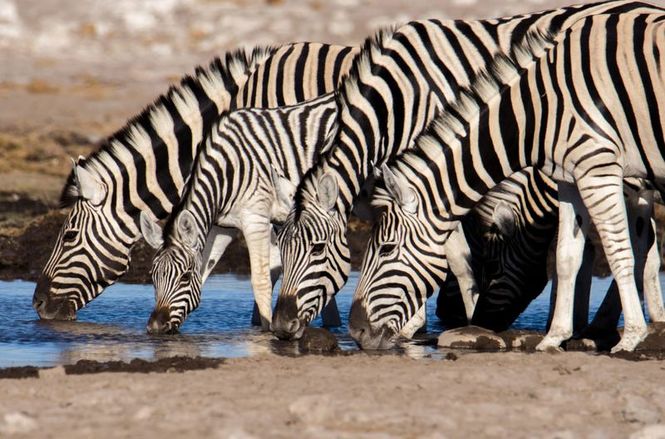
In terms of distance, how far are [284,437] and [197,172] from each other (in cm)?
482

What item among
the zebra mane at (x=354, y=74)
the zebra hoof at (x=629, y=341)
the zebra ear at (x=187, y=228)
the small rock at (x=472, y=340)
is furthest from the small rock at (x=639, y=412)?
the zebra ear at (x=187, y=228)

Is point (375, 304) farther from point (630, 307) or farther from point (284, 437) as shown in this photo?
point (284, 437)

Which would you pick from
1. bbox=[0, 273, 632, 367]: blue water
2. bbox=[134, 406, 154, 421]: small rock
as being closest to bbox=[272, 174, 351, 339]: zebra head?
bbox=[0, 273, 632, 367]: blue water

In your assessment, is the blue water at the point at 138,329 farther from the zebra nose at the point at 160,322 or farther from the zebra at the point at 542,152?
the zebra at the point at 542,152

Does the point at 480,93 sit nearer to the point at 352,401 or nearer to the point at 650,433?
the point at 352,401

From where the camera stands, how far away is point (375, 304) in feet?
29.5

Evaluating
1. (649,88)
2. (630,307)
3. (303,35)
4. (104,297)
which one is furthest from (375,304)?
(303,35)

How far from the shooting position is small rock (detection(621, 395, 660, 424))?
6.25 meters

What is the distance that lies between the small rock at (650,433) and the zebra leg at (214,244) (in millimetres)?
5469

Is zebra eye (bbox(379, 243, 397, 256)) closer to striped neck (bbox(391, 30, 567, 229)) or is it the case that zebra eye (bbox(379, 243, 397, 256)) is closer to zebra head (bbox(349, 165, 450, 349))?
zebra head (bbox(349, 165, 450, 349))

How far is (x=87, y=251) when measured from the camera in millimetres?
10812

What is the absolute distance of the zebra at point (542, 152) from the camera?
8.52 metres

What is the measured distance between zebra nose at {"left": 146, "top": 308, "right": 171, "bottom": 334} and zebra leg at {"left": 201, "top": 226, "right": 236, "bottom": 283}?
1.08 m

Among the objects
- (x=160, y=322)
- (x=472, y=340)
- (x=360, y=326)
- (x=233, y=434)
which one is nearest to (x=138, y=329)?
(x=160, y=322)
